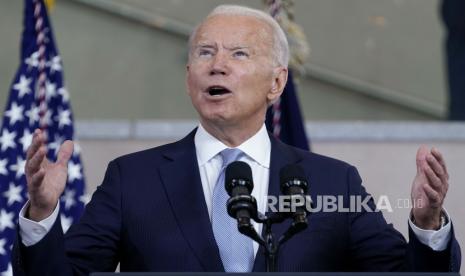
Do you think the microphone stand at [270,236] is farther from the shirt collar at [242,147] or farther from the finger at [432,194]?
the shirt collar at [242,147]

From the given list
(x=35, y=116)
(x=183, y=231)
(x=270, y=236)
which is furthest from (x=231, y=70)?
(x=35, y=116)

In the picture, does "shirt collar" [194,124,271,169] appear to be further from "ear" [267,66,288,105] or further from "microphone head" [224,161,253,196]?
"microphone head" [224,161,253,196]

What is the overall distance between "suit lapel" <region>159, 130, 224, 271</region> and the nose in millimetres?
222

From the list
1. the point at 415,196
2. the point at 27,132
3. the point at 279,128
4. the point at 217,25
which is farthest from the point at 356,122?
the point at 415,196

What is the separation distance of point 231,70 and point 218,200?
38 cm

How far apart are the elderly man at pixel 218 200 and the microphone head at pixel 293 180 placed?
31 cm

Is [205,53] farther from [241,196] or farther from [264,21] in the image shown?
[241,196]

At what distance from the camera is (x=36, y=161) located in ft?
8.69

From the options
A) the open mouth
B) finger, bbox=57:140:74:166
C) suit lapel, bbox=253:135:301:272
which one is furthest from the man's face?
finger, bbox=57:140:74:166

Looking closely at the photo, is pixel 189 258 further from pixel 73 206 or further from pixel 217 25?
pixel 73 206

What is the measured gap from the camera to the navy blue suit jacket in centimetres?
300

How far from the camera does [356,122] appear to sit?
575 cm

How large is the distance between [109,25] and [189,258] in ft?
11.0

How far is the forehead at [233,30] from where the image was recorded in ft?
10.8
